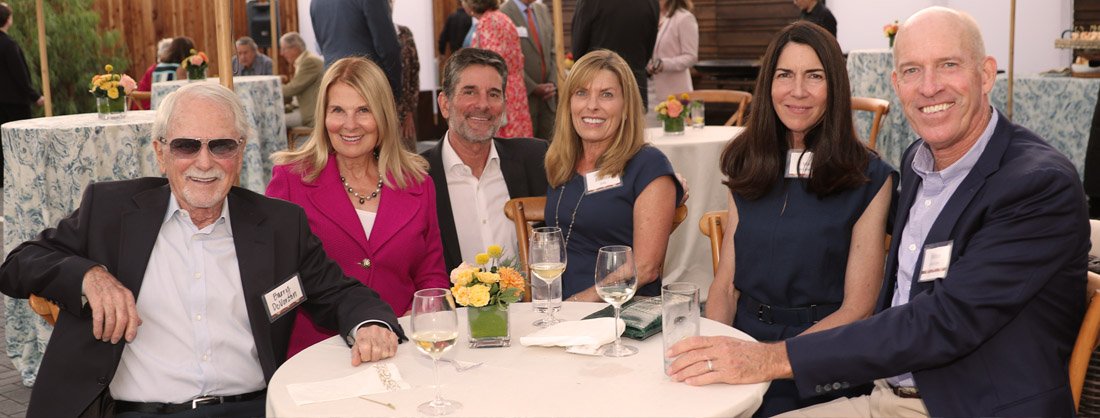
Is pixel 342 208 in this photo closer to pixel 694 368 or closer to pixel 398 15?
pixel 694 368

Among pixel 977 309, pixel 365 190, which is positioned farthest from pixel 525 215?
pixel 977 309

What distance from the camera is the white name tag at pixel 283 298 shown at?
2393 millimetres

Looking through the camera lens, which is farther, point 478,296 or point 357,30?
point 357,30

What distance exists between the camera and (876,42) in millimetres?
10500

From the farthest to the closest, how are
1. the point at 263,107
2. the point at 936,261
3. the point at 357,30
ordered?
the point at 357,30 → the point at 263,107 → the point at 936,261

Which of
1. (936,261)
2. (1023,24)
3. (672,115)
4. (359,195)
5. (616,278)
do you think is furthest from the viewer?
(1023,24)

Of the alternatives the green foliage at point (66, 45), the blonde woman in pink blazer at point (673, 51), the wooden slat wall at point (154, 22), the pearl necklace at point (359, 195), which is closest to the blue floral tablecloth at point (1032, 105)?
the blonde woman in pink blazer at point (673, 51)

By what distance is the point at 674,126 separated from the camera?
5.61 m

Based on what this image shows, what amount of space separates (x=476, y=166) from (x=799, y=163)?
1.32 metres

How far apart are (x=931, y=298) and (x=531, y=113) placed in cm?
605

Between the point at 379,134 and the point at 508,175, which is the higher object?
the point at 379,134

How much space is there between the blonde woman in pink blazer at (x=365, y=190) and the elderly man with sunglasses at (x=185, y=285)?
49 cm

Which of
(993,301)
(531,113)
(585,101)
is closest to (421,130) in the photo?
(531,113)

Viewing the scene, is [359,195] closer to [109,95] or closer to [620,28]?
[109,95]
